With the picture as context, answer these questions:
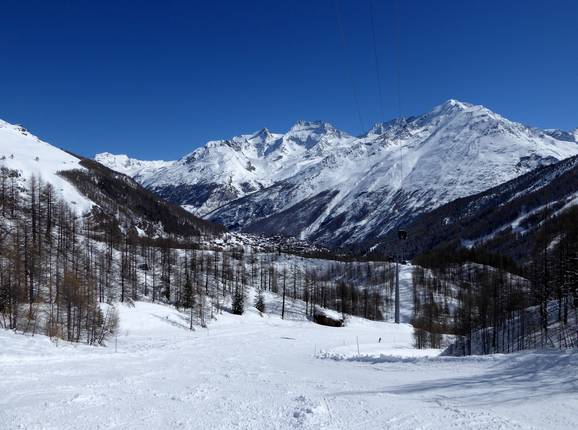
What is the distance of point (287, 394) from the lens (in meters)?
16.7

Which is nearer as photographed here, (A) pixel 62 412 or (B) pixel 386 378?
(A) pixel 62 412

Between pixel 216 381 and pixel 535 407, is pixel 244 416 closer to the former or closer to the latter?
pixel 216 381

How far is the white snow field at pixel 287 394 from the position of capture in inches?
509

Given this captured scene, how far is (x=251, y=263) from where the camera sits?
616 ft

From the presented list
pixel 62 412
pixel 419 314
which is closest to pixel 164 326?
pixel 62 412

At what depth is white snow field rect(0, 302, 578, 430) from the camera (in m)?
12.9

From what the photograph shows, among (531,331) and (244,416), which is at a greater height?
(244,416)


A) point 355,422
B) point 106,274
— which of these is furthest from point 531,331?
point 106,274

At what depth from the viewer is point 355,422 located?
12938 millimetres

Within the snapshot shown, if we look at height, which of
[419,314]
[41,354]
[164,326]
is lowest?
[419,314]

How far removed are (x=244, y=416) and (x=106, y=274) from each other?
9123cm

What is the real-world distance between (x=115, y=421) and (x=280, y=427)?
15.7 ft

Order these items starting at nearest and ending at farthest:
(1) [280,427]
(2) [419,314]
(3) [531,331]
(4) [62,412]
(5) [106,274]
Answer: (1) [280,427] → (4) [62,412] → (3) [531,331] → (5) [106,274] → (2) [419,314]

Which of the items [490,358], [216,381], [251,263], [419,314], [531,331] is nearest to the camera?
[216,381]
